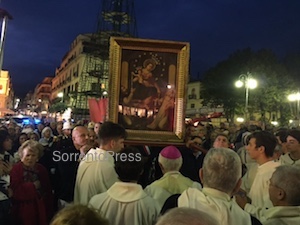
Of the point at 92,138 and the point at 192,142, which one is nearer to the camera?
the point at 92,138

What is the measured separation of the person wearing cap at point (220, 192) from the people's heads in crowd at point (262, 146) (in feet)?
4.59

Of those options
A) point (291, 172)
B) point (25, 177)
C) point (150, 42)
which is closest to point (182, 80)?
point (150, 42)

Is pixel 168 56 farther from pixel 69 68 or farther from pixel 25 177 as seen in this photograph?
pixel 69 68

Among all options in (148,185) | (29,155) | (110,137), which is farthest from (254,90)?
(29,155)

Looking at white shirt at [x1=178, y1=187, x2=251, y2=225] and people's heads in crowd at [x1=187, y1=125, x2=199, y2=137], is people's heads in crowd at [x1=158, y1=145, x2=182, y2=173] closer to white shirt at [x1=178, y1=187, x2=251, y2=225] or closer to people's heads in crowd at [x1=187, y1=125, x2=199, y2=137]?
white shirt at [x1=178, y1=187, x2=251, y2=225]

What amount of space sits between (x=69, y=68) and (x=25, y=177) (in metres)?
64.7

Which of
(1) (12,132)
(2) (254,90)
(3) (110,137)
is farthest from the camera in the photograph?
(2) (254,90)

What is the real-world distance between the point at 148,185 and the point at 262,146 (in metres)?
1.46

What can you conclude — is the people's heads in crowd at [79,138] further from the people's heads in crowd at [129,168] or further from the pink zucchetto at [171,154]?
the people's heads in crowd at [129,168]

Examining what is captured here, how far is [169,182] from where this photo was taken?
3777 mm

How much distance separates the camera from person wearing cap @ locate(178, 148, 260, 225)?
2498mm

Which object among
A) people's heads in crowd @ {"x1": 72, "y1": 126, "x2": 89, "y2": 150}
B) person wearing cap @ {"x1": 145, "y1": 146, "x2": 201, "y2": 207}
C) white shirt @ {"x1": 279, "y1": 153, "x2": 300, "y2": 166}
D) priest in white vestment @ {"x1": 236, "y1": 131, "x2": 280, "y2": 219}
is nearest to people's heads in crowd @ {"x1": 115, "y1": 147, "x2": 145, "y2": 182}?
person wearing cap @ {"x1": 145, "y1": 146, "x2": 201, "y2": 207}

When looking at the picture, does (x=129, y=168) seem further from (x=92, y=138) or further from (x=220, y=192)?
(x=92, y=138)

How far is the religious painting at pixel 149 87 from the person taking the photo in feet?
18.4
